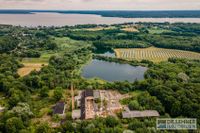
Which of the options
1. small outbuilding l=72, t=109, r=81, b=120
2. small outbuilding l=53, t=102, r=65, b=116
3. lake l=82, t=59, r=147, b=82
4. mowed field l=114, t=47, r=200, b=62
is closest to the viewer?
small outbuilding l=72, t=109, r=81, b=120

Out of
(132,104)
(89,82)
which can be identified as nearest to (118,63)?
(89,82)

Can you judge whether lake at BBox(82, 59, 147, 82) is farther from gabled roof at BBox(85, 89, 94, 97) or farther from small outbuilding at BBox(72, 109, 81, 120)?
small outbuilding at BBox(72, 109, 81, 120)

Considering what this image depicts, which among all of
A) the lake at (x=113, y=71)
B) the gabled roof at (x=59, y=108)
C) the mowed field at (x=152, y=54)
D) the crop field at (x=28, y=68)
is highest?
the mowed field at (x=152, y=54)

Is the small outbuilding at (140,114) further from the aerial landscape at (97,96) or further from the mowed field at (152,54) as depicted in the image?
the mowed field at (152,54)

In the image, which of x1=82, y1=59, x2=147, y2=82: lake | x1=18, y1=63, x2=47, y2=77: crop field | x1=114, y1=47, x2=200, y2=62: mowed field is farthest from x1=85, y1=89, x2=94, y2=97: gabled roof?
x1=114, y1=47, x2=200, y2=62: mowed field

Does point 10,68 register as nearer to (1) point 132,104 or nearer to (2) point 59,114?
(2) point 59,114

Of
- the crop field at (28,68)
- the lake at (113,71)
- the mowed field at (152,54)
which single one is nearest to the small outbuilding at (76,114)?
the lake at (113,71)

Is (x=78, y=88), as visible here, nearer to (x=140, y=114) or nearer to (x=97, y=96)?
(x=97, y=96)
